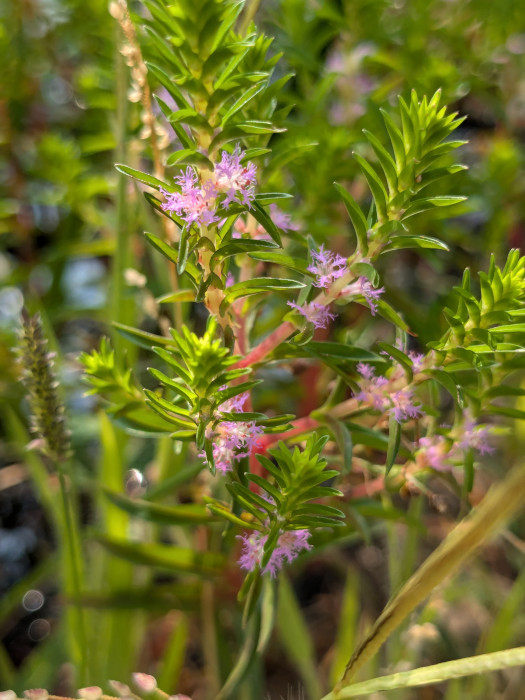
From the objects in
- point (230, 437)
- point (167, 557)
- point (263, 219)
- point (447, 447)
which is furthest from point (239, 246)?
point (167, 557)

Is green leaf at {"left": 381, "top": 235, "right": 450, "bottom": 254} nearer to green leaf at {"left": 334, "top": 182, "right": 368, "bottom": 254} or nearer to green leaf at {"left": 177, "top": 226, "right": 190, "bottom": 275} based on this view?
green leaf at {"left": 334, "top": 182, "right": 368, "bottom": 254}

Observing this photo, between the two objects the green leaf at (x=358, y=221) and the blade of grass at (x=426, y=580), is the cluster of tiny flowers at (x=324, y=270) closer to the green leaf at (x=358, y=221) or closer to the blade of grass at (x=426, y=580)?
the green leaf at (x=358, y=221)

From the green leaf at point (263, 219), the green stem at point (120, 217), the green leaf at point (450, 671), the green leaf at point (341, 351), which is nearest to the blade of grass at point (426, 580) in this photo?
the green leaf at point (450, 671)

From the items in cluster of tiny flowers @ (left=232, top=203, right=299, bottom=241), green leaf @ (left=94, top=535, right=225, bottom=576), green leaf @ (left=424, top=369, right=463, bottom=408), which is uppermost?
cluster of tiny flowers @ (left=232, top=203, right=299, bottom=241)

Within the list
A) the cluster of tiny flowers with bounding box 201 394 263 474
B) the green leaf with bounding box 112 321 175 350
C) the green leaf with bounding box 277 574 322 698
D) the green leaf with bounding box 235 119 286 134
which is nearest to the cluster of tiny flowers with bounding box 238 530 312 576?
the cluster of tiny flowers with bounding box 201 394 263 474

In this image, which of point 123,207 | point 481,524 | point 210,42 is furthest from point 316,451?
point 123,207
